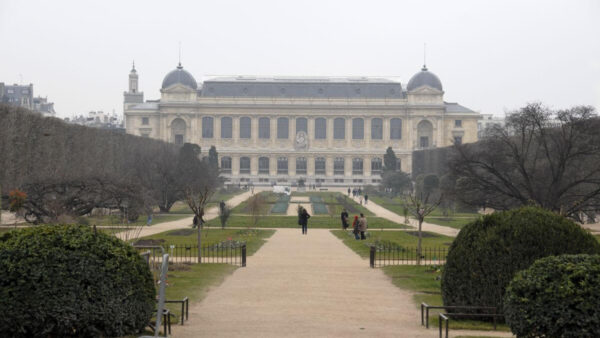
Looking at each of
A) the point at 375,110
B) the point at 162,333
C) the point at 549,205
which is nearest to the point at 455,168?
the point at 549,205

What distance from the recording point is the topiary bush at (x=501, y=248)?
12.2m

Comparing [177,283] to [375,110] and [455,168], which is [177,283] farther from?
[375,110]

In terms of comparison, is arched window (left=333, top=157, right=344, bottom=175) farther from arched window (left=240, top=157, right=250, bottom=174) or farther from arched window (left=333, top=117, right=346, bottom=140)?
arched window (left=240, top=157, right=250, bottom=174)

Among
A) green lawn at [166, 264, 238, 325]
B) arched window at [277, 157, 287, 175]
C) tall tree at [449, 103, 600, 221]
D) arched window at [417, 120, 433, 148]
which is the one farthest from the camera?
arched window at [417, 120, 433, 148]

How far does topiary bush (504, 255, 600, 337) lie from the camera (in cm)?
955

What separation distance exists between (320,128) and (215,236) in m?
92.8

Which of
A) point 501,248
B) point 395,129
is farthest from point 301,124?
point 501,248

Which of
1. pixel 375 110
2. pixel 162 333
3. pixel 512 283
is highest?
pixel 375 110

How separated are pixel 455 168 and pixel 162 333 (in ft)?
84.1

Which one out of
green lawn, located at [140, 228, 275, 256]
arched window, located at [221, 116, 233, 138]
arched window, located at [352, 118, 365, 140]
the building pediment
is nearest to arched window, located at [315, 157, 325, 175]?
arched window, located at [352, 118, 365, 140]

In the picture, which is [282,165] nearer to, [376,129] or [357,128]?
[357,128]

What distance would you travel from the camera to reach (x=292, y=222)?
142ft

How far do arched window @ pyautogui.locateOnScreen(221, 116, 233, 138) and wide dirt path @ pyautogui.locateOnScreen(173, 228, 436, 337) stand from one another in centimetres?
10166

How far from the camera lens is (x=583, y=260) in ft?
33.6
